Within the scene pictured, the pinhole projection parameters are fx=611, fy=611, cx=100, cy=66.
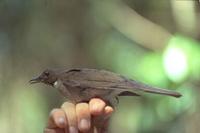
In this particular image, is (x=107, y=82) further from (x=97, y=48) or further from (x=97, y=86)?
(x=97, y=48)

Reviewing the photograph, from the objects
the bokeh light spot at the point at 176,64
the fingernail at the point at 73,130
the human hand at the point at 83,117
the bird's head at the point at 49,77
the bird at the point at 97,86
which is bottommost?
the fingernail at the point at 73,130

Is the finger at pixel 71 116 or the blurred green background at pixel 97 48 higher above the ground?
the blurred green background at pixel 97 48

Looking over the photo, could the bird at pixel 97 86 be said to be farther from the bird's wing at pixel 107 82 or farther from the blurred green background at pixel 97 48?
the blurred green background at pixel 97 48

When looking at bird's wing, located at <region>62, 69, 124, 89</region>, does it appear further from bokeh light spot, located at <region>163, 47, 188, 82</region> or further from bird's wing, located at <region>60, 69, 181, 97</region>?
bokeh light spot, located at <region>163, 47, 188, 82</region>

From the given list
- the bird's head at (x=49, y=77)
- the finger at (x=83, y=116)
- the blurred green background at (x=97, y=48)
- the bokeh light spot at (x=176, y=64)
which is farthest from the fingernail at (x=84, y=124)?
the blurred green background at (x=97, y=48)

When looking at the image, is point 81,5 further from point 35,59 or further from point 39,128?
point 39,128

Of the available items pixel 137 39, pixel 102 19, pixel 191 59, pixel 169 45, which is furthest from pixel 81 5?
pixel 191 59

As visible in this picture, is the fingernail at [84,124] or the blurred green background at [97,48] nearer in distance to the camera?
the fingernail at [84,124]

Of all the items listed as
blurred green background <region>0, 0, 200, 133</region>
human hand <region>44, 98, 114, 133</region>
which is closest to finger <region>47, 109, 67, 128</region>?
human hand <region>44, 98, 114, 133</region>
